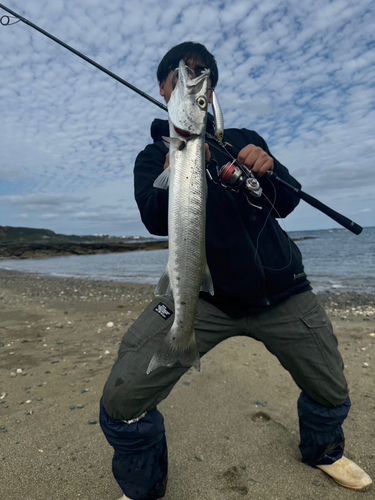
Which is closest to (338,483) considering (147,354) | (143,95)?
(147,354)

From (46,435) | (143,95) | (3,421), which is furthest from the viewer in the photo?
(143,95)

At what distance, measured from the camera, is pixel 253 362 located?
5285mm

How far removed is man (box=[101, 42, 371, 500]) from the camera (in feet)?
8.29

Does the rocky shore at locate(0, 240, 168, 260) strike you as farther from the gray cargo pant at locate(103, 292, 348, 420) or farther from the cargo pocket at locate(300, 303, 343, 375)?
the cargo pocket at locate(300, 303, 343, 375)

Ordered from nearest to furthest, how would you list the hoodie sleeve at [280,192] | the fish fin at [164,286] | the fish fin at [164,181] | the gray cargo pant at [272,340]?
the fish fin at [164,181]
the fish fin at [164,286]
the gray cargo pant at [272,340]
the hoodie sleeve at [280,192]

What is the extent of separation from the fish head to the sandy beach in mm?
2732

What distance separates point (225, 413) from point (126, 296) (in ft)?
29.2

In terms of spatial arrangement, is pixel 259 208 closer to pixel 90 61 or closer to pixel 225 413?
pixel 225 413

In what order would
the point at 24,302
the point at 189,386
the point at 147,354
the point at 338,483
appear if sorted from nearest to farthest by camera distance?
the point at 147,354
the point at 338,483
the point at 189,386
the point at 24,302

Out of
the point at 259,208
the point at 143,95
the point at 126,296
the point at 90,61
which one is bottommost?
the point at 126,296

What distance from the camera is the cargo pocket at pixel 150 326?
8.67 ft

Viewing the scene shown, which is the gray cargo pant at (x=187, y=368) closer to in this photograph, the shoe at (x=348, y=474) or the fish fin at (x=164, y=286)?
the shoe at (x=348, y=474)

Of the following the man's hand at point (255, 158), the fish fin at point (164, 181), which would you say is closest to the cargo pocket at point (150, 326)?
the fish fin at point (164, 181)

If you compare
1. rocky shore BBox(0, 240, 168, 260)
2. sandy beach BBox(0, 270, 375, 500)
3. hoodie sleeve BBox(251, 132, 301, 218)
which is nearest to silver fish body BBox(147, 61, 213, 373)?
hoodie sleeve BBox(251, 132, 301, 218)
